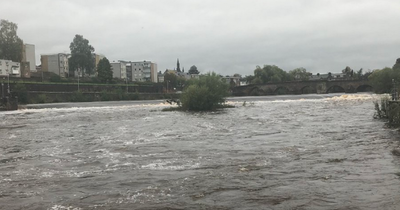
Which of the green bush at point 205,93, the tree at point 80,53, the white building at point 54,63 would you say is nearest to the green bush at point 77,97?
the tree at point 80,53

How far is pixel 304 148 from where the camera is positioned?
16516 millimetres

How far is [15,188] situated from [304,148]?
11.7 m

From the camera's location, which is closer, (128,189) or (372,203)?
(372,203)

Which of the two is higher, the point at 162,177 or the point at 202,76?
the point at 202,76

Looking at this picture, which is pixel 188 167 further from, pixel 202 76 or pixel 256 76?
pixel 256 76

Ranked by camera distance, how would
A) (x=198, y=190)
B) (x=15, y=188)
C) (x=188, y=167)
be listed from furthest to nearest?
(x=188, y=167), (x=15, y=188), (x=198, y=190)

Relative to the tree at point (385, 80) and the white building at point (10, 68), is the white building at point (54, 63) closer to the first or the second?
the white building at point (10, 68)

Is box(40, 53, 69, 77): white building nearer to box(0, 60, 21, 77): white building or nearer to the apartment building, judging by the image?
the apartment building

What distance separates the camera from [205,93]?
2178 inches

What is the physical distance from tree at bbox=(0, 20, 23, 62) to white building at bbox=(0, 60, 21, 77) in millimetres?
2941

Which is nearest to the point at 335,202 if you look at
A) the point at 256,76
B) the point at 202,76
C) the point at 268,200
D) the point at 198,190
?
the point at 268,200

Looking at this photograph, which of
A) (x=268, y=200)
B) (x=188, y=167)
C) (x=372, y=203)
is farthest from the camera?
(x=188, y=167)

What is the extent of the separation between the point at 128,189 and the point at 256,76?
177970 mm

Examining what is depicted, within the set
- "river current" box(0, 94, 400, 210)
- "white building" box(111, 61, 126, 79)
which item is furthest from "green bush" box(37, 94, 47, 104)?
"river current" box(0, 94, 400, 210)
